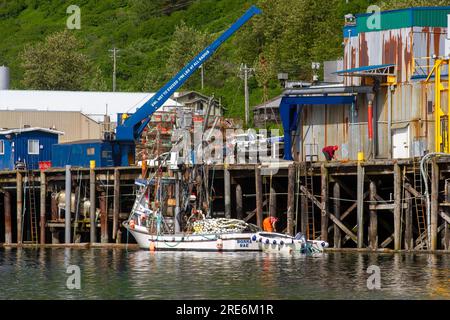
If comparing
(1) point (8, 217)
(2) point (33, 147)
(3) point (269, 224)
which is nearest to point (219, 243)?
(3) point (269, 224)

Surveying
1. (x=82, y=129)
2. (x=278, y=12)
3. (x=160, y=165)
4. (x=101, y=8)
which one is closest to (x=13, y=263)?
(x=160, y=165)

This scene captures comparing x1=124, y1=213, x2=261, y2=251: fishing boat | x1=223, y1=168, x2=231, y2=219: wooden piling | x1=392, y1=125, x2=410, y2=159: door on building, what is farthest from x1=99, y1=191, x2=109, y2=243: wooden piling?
x1=392, y1=125, x2=410, y2=159: door on building

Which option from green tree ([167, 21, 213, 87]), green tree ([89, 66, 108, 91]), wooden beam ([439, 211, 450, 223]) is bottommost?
wooden beam ([439, 211, 450, 223])

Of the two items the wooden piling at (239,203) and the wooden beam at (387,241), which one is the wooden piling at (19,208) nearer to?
the wooden piling at (239,203)

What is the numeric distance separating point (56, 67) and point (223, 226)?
82.1 m

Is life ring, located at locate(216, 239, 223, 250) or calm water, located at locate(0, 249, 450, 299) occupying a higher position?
life ring, located at locate(216, 239, 223, 250)

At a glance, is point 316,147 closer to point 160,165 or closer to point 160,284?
point 160,165

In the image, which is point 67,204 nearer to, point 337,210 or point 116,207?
point 116,207

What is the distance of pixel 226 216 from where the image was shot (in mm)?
74438

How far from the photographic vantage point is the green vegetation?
128 m

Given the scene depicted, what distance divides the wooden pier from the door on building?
8.77ft

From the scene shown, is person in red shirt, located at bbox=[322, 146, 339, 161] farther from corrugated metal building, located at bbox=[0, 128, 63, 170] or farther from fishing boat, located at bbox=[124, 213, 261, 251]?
corrugated metal building, located at bbox=[0, 128, 63, 170]

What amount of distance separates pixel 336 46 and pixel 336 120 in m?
43.5

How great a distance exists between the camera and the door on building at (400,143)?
74.1m
